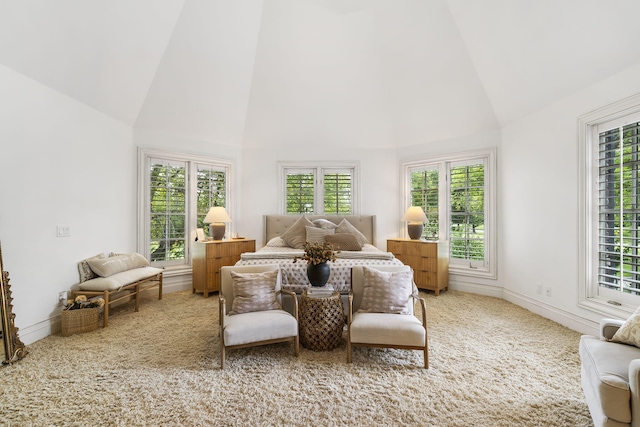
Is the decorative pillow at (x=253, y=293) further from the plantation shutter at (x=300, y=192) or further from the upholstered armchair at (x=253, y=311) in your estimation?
the plantation shutter at (x=300, y=192)

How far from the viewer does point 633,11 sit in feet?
8.36

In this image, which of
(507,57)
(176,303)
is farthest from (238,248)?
(507,57)

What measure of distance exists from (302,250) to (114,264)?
2.57 meters

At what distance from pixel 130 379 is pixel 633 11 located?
530 cm

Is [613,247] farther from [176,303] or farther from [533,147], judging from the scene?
[176,303]

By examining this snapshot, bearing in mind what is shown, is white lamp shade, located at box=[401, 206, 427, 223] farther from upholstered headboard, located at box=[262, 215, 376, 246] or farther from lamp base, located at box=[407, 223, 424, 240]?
upholstered headboard, located at box=[262, 215, 376, 246]

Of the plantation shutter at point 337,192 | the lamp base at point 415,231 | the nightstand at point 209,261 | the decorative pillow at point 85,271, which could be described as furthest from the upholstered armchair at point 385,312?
the decorative pillow at point 85,271

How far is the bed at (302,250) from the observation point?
3.52 metres

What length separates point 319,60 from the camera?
4.85m

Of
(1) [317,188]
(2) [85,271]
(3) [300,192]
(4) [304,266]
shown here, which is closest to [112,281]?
(2) [85,271]

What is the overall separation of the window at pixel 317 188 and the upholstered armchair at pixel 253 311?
9.65ft

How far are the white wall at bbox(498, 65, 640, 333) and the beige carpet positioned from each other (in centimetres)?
61

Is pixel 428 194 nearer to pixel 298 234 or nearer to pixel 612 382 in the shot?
pixel 298 234

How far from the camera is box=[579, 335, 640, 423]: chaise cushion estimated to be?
4.96 feet
